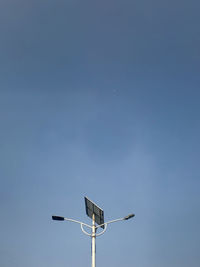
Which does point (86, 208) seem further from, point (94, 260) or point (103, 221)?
point (94, 260)

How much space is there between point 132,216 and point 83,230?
9.06 feet

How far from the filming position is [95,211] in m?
13.8

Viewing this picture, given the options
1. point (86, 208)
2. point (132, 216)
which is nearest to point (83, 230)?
point (86, 208)

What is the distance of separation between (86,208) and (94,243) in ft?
6.35

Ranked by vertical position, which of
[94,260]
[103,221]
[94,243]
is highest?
[103,221]

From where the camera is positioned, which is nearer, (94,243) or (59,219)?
(94,243)

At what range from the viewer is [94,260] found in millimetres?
12430

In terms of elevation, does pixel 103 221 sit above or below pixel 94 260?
above

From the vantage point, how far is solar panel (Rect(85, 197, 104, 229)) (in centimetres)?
1364

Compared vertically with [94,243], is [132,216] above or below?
above

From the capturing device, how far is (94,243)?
13.0m

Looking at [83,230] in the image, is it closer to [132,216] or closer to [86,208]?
[86,208]

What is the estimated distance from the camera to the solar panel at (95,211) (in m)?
13.6

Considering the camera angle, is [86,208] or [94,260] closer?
[94,260]
